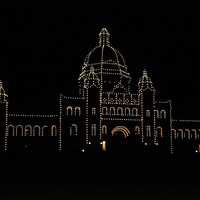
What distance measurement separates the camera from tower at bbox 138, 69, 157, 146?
66412 mm

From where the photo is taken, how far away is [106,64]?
74.2 m

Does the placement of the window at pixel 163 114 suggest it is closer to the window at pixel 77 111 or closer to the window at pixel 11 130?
the window at pixel 77 111

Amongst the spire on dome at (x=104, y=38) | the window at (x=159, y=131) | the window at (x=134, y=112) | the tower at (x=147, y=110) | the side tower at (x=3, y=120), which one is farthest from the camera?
the spire on dome at (x=104, y=38)

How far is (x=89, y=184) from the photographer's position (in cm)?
2050

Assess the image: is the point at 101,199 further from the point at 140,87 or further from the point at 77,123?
the point at 140,87

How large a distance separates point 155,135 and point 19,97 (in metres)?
23.4

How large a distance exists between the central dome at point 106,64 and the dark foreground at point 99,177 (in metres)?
45.2

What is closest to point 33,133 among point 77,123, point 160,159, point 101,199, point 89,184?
point 77,123

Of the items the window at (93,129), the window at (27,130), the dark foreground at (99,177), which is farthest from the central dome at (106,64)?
the dark foreground at (99,177)

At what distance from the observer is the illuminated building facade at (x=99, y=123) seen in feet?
→ 209

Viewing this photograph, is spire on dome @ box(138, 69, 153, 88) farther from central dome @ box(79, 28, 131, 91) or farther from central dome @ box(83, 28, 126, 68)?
central dome @ box(83, 28, 126, 68)

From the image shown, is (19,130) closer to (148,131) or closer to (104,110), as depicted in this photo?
(104,110)

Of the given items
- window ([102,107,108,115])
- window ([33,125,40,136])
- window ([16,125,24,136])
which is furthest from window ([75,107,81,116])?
window ([16,125,24,136])

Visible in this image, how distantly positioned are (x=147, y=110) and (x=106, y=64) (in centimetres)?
1173
